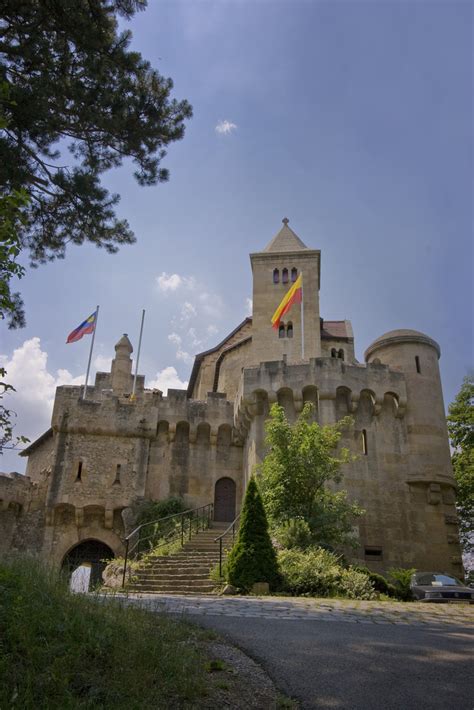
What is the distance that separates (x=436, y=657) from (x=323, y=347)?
2802 centimetres

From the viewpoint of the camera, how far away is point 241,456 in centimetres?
2527

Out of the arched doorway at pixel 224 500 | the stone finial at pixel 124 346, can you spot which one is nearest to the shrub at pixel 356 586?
the arched doorway at pixel 224 500

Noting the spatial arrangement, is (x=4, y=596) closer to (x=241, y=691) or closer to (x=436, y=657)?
(x=241, y=691)

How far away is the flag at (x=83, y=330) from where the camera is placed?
26891 millimetres

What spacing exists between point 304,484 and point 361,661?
1144 centimetres

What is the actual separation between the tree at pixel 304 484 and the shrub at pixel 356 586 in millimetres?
2290

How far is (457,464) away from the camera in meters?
26.0

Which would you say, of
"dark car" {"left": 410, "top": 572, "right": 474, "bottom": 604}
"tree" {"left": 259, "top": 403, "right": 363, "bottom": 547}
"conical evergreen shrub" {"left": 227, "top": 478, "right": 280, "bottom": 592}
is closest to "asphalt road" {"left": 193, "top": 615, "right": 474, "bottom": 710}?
"conical evergreen shrub" {"left": 227, "top": 478, "right": 280, "bottom": 592}

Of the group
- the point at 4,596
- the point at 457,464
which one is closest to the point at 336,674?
the point at 4,596

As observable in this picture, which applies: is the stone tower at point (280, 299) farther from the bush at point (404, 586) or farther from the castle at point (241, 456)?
the bush at point (404, 586)

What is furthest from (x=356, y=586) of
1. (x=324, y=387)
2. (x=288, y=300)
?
(x=288, y=300)

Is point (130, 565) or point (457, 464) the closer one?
point (130, 565)

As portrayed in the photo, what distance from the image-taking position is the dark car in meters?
13.3

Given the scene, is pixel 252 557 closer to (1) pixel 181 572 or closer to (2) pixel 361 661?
(1) pixel 181 572
